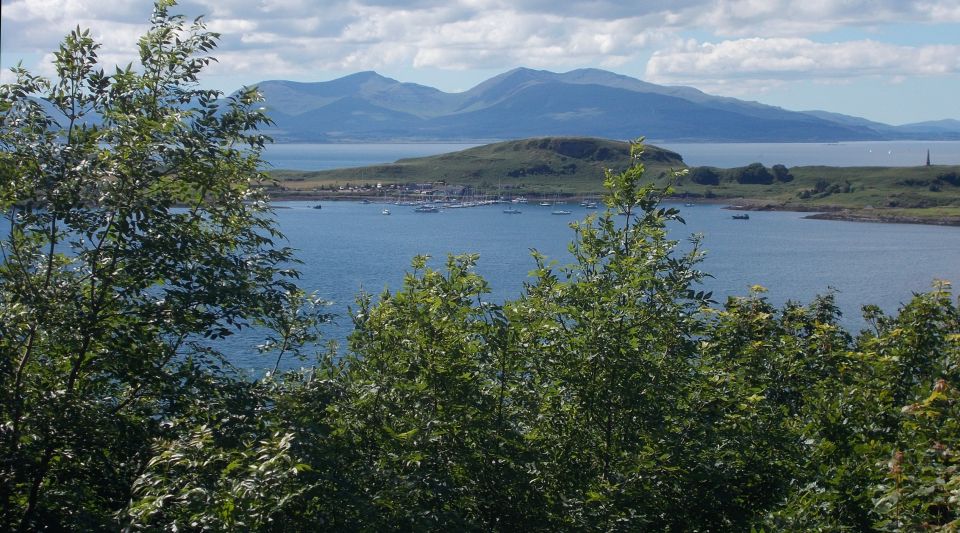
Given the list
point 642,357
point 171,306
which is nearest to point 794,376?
point 642,357

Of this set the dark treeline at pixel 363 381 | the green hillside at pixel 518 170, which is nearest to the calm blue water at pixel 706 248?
the dark treeline at pixel 363 381

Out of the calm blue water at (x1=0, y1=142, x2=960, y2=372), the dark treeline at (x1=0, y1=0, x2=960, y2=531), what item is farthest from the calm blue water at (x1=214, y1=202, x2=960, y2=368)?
the dark treeline at (x1=0, y1=0, x2=960, y2=531)

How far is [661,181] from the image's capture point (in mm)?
132750

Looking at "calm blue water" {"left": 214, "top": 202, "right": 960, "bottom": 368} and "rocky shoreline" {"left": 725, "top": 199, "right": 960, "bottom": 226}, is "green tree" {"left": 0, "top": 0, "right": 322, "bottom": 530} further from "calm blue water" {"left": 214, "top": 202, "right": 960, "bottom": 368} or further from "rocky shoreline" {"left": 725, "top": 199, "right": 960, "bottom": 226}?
"rocky shoreline" {"left": 725, "top": 199, "right": 960, "bottom": 226}

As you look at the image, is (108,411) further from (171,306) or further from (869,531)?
(869,531)

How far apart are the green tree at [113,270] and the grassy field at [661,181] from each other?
388 feet

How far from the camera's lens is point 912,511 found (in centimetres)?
598

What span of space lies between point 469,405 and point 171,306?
2.72m

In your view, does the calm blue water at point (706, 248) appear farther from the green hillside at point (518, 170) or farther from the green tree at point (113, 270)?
the green hillside at point (518, 170)

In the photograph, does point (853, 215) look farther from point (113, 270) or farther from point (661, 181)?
point (113, 270)

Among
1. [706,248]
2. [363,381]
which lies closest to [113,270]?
[363,381]

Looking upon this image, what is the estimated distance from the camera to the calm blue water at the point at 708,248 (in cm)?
5983

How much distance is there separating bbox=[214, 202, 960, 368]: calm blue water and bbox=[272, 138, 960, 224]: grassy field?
12574 mm

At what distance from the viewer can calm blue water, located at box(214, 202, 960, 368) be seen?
59831 millimetres
